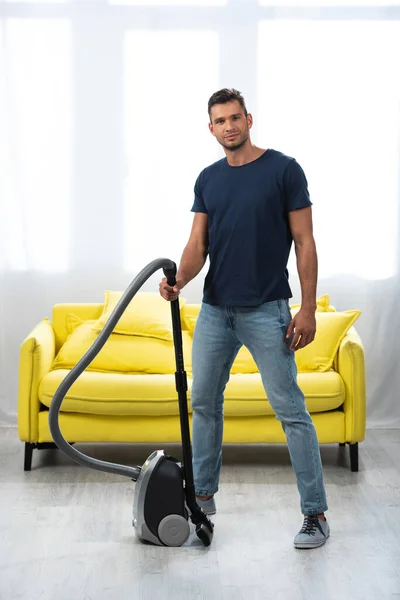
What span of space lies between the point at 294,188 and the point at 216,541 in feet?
3.78

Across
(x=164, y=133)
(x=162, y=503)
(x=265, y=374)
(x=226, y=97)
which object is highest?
(x=164, y=133)

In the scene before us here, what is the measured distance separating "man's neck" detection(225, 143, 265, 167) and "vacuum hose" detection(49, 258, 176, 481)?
388 millimetres

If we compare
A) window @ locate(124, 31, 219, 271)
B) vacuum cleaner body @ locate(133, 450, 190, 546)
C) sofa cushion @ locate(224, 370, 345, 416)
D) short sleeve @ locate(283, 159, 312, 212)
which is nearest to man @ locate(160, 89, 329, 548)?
short sleeve @ locate(283, 159, 312, 212)

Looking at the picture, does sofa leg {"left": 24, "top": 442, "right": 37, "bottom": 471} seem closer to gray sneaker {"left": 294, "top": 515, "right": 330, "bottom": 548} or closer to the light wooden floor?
the light wooden floor

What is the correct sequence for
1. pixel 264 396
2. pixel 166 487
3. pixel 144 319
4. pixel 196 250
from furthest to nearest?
1. pixel 144 319
2. pixel 264 396
3. pixel 196 250
4. pixel 166 487

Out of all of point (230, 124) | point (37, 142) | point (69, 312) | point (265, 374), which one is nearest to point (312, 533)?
point (265, 374)

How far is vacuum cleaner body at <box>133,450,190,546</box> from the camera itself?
297cm

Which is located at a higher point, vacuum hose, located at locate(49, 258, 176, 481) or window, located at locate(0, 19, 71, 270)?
window, located at locate(0, 19, 71, 270)

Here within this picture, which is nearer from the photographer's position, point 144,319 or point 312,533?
point 312,533

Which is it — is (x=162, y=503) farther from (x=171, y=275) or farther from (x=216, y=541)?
(x=171, y=275)

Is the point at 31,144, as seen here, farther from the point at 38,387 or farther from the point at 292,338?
the point at 292,338

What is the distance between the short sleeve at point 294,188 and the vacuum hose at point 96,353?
414 millimetres

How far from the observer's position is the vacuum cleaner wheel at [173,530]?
9.77 feet

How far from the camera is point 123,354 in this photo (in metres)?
4.19
